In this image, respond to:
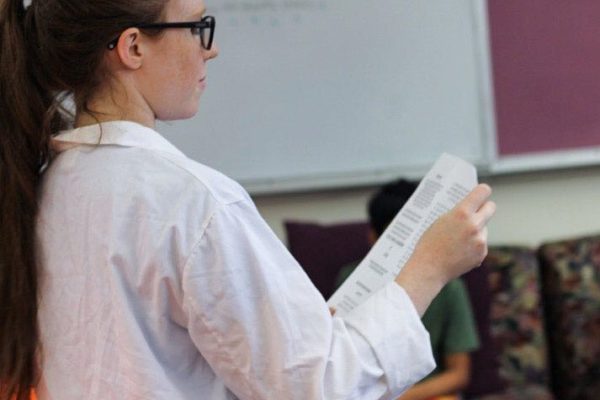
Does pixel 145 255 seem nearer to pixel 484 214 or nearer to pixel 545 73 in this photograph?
pixel 484 214

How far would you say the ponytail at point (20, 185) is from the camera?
1.07 metres

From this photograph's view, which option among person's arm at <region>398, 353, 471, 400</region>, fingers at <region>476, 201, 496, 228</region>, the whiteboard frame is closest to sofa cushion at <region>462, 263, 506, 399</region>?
person's arm at <region>398, 353, 471, 400</region>

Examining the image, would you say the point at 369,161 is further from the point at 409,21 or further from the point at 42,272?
the point at 42,272

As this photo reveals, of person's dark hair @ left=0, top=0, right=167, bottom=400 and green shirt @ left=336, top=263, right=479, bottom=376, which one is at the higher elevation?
person's dark hair @ left=0, top=0, right=167, bottom=400

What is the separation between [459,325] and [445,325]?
0.13 ft

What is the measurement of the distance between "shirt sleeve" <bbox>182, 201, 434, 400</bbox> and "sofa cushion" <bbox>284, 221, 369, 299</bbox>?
5.03 feet

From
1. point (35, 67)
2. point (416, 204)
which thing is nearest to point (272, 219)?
point (416, 204)

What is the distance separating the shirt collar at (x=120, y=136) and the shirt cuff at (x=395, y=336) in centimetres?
26

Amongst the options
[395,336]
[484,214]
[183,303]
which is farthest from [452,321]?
[183,303]

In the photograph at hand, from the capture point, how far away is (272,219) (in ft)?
9.07

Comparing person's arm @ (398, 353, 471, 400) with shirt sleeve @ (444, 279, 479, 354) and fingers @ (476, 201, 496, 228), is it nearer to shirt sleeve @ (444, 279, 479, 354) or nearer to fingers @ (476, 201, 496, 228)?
shirt sleeve @ (444, 279, 479, 354)

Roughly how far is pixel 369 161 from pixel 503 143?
1.28 ft

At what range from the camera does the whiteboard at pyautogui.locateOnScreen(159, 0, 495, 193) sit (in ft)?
8.68

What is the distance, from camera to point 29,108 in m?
1.10
